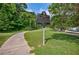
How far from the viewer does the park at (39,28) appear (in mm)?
1721

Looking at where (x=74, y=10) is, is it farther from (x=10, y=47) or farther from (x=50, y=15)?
(x=10, y=47)

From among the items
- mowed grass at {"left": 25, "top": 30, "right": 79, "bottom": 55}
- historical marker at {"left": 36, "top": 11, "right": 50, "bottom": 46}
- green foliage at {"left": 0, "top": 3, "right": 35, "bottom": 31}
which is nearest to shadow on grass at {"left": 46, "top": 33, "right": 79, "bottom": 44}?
mowed grass at {"left": 25, "top": 30, "right": 79, "bottom": 55}

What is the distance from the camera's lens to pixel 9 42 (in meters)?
1.73

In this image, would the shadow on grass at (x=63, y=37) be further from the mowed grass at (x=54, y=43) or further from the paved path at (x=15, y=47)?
the paved path at (x=15, y=47)

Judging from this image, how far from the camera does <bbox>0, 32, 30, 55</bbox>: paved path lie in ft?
5.64

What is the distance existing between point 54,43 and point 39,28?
0.64 ft

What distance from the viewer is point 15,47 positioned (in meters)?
1.72

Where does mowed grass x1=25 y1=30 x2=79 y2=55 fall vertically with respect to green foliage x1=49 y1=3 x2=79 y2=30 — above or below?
below

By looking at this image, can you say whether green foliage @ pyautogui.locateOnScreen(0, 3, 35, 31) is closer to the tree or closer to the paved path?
the paved path

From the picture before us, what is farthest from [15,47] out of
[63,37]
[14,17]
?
[63,37]

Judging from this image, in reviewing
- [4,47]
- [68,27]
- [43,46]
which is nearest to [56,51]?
[43,46]

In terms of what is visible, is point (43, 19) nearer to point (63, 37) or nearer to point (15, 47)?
point (63, 37)
